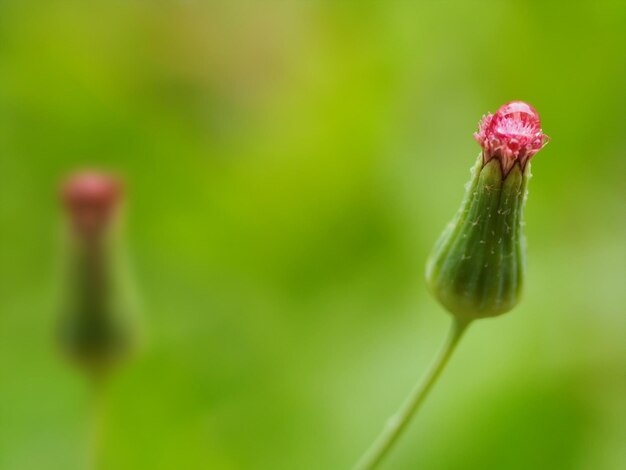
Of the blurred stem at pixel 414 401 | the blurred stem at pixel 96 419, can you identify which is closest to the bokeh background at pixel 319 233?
the blurred stem at pixel 96 419

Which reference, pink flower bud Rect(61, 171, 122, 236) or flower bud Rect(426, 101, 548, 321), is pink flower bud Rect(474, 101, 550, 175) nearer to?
flower bud Rect(426, 101, 548, 321)

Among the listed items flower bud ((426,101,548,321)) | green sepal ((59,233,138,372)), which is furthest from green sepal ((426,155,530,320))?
green sepal ((59,233,138,372))

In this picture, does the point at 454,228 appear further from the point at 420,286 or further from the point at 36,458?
the point at 36,458

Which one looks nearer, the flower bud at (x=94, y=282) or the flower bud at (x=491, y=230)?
the flower bud at (x=491, y=230)

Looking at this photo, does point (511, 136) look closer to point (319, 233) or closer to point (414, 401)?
point (414, 401)

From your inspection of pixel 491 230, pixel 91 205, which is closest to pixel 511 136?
pixel 491 230

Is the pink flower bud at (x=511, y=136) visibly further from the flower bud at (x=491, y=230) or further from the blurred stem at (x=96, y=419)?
the blurred stem at (x=96, y=419)

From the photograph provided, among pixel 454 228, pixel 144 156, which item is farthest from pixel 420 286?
pixel 454 228

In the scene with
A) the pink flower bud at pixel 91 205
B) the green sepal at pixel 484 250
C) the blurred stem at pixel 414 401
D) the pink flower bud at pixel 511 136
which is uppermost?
the pink flower bud at pixel 91 205
